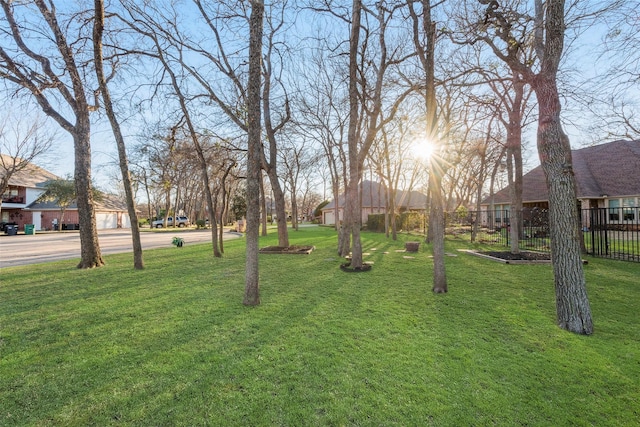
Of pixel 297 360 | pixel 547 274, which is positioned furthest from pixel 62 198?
pixel 547 274

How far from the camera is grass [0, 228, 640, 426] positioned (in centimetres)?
222

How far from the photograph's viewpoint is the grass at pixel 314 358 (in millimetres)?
2223

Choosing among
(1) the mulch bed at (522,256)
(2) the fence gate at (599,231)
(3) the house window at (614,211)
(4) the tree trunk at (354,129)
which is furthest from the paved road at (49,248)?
(3) the house window at (614,211)

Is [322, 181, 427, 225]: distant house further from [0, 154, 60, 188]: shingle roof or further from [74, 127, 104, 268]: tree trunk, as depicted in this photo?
[0, 154, 60, 188]: shingle roof

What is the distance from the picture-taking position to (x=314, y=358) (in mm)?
3012

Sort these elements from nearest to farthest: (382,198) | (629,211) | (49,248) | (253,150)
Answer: (253,150), (49,248), (629,211), (382,198)

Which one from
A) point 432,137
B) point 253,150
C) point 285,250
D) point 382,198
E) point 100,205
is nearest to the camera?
point 253,150

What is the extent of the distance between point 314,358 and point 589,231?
2062cm

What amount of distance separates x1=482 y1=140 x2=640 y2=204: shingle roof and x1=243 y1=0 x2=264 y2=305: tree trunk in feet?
66.5

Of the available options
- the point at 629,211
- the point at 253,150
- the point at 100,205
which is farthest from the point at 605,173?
the point at 100,205

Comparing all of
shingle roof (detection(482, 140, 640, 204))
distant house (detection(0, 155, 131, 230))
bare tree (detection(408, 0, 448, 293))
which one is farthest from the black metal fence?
distant house (detection(0, 155, 131, 230))

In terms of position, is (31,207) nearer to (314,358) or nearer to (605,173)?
(314,358)

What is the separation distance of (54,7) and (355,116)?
8659mm

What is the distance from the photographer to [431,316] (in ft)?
14.1
